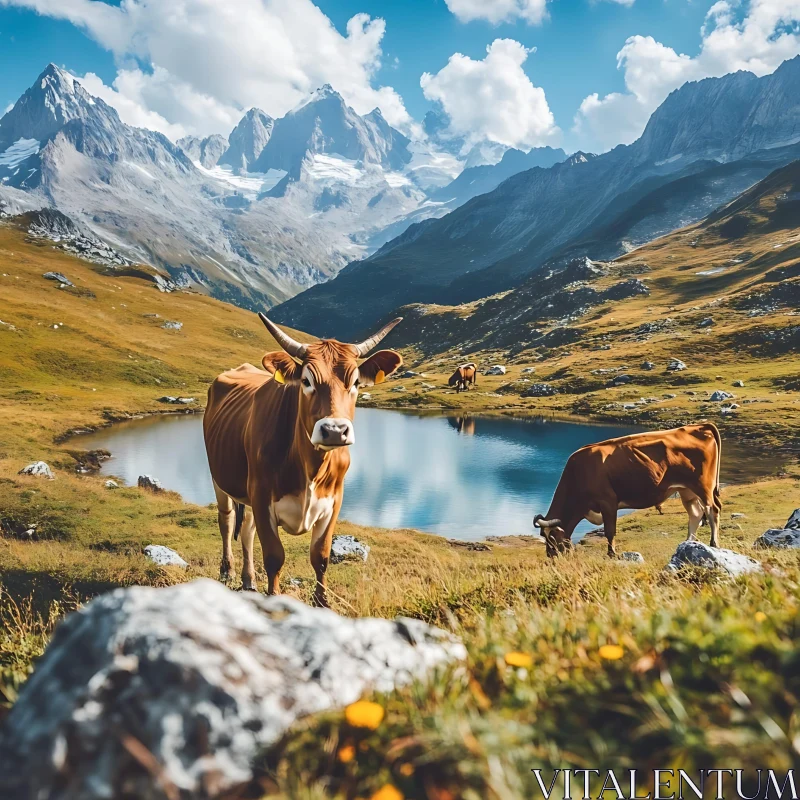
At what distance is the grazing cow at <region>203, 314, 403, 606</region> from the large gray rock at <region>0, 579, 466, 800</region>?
12.9 ft

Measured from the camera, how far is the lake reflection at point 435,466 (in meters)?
35.9

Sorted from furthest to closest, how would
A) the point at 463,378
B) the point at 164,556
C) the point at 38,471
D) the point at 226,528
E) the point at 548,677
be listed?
the point at 463,378
the point at 38,471
the point at 164,556
the point at 226,528
the point at 548,677

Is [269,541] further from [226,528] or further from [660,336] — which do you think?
[660,336]

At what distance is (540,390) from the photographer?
9231 cm

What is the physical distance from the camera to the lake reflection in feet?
118

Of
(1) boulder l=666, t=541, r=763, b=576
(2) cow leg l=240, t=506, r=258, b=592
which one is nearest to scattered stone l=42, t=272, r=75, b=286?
(2) cow leg l=240, t=506, r=258, b=592

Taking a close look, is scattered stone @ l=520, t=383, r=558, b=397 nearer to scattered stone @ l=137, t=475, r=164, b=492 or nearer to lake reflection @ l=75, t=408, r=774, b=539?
lake reflection @ l=75, t=408, r=774, b=539

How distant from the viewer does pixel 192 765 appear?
2.21 metres

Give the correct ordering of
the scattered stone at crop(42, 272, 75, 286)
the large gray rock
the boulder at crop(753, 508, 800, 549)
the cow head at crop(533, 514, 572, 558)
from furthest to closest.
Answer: the scattered stone at crop(42, 272, 75, 286), the cow head at crop(533, 514, 572, 558), the boulder at crop(753, 508, 800, 549), the large gray rock

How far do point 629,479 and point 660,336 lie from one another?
346 ft

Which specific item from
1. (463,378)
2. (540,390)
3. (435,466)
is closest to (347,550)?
(435,466)

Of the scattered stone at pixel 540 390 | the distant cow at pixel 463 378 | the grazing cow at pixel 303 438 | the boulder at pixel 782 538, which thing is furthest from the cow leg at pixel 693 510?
the distant cow at pixel 463 378

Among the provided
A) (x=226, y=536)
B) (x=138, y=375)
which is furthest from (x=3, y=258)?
(x=226, y=536)

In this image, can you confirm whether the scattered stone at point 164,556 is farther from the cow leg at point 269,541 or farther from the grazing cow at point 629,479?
the grazing cow at point 629,479
